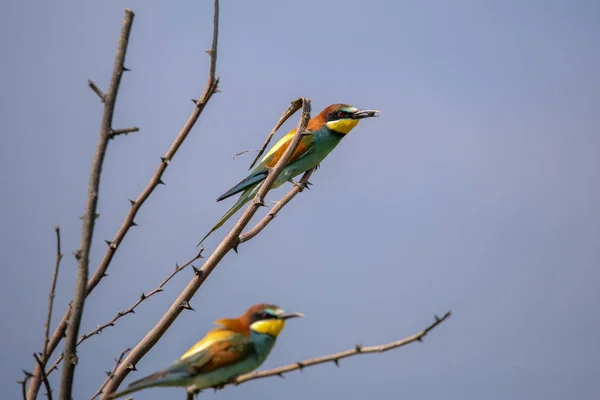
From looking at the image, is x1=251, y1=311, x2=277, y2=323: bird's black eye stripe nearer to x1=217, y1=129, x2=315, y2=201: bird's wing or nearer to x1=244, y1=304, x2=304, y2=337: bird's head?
x1=244, y1=304, x2=304, y2=337: bird's head

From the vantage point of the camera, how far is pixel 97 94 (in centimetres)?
140

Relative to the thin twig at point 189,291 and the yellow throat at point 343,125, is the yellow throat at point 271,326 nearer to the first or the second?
the thin twig at point 189,291

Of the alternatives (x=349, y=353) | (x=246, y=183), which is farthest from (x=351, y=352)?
(x=246, y=183)

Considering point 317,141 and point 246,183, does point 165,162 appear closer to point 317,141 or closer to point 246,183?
point 246,183

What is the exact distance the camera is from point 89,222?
1341 mm

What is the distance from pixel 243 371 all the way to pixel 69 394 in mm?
368

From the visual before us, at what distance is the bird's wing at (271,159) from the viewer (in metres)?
2.90

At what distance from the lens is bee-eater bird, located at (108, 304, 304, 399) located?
1463 millimetres

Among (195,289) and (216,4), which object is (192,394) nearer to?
(195,289)

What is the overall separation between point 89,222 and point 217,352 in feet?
1.20

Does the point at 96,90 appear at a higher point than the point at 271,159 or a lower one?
lower

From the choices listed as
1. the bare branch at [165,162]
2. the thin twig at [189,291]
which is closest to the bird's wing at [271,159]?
the thin twig at [189,291]

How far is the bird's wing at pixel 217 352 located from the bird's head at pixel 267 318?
0.03 metres

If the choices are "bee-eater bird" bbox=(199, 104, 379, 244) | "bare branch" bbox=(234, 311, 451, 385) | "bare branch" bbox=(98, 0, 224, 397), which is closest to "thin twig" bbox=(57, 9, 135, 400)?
"bare branch" bbox=(98, 0, 224, 397)
